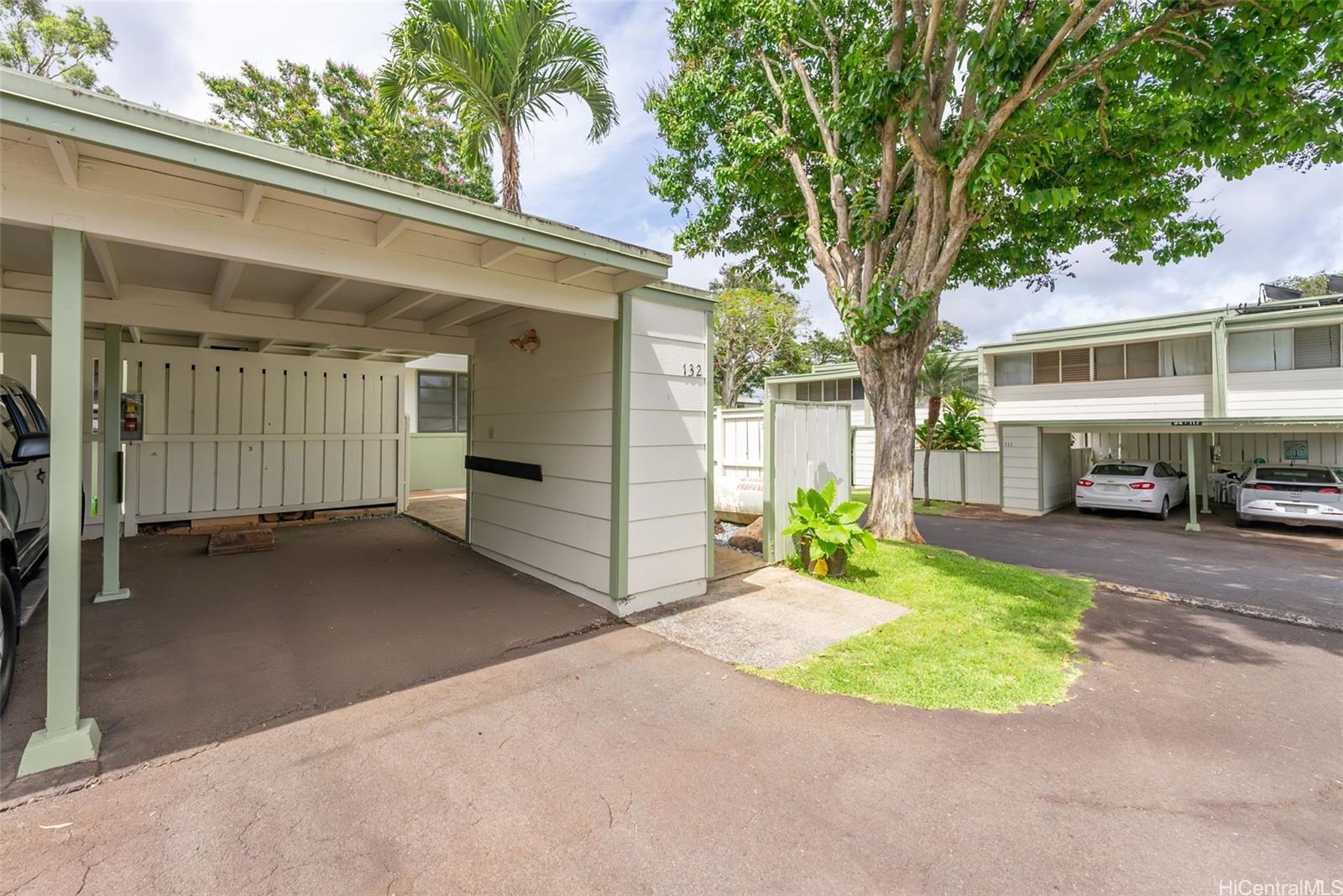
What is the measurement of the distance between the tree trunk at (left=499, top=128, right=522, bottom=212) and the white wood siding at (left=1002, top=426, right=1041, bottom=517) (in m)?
12.2

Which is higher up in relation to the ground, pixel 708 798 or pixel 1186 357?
pixel 1186 357

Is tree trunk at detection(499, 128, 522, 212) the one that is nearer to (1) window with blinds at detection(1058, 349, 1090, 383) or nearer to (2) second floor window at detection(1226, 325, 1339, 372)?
(1) window with blinds at detection(1058, 349, 1090, 383)

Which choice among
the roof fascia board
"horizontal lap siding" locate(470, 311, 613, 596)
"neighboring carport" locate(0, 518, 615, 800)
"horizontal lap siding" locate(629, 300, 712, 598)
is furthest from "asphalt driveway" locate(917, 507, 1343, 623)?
the roof fascia board

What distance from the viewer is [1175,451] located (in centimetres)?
1577

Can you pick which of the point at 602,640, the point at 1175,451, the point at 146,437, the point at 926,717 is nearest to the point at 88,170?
the point at 602,640

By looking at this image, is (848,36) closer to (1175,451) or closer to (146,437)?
(146,437)

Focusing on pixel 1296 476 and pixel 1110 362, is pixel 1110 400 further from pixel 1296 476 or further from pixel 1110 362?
pixel 1296 476

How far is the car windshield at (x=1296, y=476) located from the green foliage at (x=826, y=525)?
10520 millimetres

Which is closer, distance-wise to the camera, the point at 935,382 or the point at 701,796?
the point at 701,796

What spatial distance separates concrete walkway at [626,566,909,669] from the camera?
13.6 ft

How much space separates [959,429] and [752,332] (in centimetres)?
994

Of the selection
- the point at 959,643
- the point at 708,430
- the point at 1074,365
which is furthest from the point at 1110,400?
the point at 708,430

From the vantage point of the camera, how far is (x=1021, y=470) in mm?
13242

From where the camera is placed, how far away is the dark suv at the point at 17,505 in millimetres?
3037
